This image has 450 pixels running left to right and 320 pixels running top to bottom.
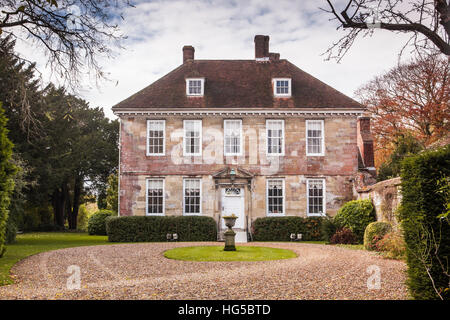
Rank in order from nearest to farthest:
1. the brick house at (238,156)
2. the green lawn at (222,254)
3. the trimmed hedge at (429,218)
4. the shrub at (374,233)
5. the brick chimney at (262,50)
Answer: the trimmed hedge at (429,218)
the green lawn at (222,254)
the shrub at (374,233)
the brick house at (238,156)
the brick chimney at (262,50)

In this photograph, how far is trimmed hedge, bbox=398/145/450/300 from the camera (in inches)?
261

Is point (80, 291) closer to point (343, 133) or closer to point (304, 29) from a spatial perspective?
point (304, 29)

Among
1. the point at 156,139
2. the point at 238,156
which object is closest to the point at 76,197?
the point at 156,139

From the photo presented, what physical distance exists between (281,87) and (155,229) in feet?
35.5

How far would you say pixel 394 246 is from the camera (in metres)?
13.1

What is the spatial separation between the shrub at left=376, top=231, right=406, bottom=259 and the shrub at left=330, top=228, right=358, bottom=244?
4.81 m

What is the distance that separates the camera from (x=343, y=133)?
23547 mm

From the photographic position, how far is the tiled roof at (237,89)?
2375cm

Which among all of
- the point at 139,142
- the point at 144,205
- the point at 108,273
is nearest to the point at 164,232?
the point at 144,205

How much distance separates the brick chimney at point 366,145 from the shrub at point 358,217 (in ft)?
20.2

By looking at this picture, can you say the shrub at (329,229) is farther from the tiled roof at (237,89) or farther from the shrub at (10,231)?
the shrub at (10,231)

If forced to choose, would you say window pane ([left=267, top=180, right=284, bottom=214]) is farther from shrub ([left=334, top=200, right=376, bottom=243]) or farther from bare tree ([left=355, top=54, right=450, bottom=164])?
bare tree ([left=355, top=54, right=450, bottom=164])

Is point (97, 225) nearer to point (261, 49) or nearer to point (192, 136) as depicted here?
point (192, 136)

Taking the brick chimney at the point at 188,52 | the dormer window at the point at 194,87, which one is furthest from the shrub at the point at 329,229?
the brick chimney at the point at 188,52
